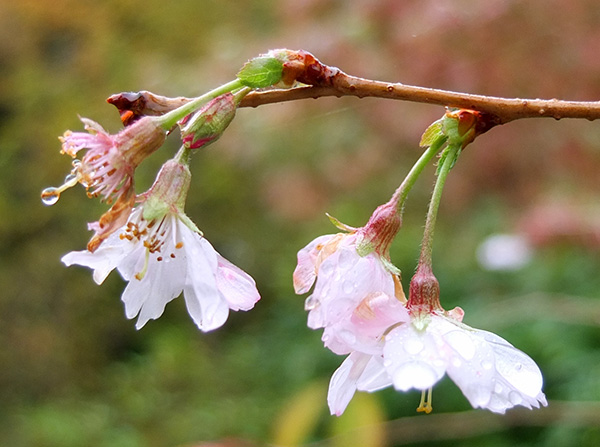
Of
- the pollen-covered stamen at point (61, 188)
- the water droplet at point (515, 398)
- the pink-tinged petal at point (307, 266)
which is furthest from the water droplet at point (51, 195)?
the water droplet at point (515, 398)

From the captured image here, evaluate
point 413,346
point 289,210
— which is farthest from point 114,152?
point 289,210

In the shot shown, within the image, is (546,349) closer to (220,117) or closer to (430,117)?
(430,117)

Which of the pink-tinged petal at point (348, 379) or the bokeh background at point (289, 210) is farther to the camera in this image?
the bokeh background at point (289, 210)

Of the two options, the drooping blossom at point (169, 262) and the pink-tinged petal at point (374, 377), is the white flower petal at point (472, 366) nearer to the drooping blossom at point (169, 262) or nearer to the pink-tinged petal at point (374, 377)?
the pink-tinged petal at point (374, 377)

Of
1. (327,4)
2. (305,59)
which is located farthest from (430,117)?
(305,59)

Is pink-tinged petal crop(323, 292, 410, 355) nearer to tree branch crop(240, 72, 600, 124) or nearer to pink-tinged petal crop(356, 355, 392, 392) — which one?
pink-tinged petal crop(356, 355, 392, 392)

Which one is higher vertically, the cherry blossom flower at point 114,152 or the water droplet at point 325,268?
the cherry blossom flower at point 114,152

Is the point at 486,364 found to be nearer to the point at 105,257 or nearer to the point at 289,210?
the point at 105,257

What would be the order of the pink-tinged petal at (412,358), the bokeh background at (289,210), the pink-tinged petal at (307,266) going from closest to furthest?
the pink-tinged petal at (412,358) < the pink-tinged petal at (307,266) < the bokeh background at (289,210)
